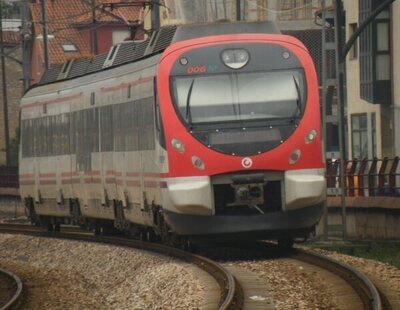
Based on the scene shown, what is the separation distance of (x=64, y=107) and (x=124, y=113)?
18.2 feet

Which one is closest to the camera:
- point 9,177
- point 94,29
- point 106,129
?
point 106,129

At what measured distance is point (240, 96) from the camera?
22.4 metres

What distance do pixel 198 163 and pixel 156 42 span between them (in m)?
3.24

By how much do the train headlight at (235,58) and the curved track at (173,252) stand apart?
9.04 ft

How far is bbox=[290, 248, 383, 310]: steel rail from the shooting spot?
1597 cm

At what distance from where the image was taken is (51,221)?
36344 mm

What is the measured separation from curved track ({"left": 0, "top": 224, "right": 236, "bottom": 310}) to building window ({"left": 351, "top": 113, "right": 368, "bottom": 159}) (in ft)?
59.5

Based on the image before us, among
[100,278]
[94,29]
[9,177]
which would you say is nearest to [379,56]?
[94,29]

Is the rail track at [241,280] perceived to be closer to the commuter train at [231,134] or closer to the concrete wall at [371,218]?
the commuter train at [231,134]

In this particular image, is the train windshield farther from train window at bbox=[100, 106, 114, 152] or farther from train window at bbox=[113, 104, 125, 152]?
train window at bbox=[100, 106, 114, 152]

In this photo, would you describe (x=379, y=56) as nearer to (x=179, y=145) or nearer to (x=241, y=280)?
(x=179, y=145)

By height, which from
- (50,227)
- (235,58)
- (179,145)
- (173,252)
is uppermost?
(235,58)

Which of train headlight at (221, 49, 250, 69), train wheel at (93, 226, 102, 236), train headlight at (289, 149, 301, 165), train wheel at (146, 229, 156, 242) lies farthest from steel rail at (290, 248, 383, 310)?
train wheel at (93, 226, 102, 236)

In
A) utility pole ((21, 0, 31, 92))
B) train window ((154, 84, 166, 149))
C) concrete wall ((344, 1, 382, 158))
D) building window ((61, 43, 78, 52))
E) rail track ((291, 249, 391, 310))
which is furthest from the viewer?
building window ((61, 43, 78, 52))
